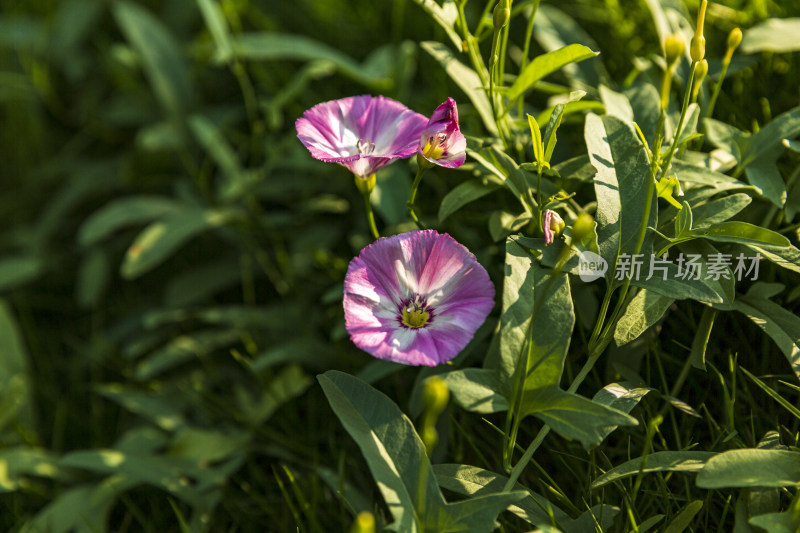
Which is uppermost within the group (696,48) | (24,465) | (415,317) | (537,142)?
(696,48)

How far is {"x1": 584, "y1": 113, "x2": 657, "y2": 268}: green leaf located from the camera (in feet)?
3.71

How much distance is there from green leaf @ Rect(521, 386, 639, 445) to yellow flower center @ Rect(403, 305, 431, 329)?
189 millimetres

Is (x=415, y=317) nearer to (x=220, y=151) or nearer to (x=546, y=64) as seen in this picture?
(x=546, y=64)

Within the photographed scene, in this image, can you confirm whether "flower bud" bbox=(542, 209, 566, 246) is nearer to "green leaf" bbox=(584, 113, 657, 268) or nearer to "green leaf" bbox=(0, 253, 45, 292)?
"green leaf" bbox=(584, 113, 657, 268)

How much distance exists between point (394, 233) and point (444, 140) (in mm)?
313

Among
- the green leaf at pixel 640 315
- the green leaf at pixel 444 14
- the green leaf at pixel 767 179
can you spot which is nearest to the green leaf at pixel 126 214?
the green leaf at pixel 444 14

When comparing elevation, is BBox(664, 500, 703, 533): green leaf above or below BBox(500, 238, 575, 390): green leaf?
below

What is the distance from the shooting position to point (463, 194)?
48.9 inches

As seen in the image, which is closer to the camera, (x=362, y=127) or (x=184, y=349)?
(x=362, y=127)

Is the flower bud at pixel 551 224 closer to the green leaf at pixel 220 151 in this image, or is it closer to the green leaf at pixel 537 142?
the green leaf at pixel 537 142

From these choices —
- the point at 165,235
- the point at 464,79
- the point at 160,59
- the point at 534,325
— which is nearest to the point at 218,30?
the point at 160,59

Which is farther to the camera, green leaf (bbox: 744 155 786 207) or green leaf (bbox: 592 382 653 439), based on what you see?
green leaf (bbox: 744 155 786 207)

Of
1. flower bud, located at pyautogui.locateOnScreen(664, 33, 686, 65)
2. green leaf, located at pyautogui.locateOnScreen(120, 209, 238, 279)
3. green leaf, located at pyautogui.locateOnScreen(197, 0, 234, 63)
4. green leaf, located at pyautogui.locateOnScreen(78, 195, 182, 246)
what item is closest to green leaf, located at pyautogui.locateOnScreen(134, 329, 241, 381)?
green leaf, located at pyautogui.locateOnScreen(120, 209, 238, 279)

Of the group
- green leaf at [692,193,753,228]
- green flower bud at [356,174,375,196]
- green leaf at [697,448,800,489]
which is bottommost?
green leaf at [697,448,800,489]
